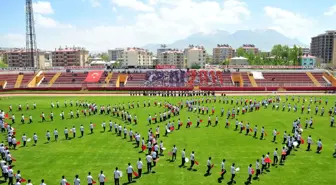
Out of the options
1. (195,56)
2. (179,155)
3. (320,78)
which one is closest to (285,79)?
(320,78)

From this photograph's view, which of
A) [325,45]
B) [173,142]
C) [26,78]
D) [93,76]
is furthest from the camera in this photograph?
[325,45]

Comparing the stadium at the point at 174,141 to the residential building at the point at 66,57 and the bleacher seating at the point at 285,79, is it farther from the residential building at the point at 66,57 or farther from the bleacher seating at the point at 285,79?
the residential building at the point at 66,57

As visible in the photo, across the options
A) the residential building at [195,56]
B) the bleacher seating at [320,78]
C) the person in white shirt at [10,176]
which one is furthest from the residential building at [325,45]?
the person in white shirt at [10,176]

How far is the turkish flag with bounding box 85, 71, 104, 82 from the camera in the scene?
7144 centimetres

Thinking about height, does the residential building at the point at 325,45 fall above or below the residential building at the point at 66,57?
above

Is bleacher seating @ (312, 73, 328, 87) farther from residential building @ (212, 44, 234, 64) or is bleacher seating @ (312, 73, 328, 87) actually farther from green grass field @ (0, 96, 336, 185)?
residential building @ (212, 44, 234, 64)

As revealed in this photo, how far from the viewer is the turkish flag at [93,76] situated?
234ft

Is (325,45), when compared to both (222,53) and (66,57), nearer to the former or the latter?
(222,53)

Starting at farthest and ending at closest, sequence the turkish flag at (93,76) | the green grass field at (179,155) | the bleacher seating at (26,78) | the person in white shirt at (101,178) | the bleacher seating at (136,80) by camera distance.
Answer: the turkish flag at (93,76), the bleacher seating at (26,78), the bleacher seating at (136,80), the green grass field at (179,155), the person in white shirt at (101,178)

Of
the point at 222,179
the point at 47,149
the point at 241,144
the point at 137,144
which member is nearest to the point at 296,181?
the point at 222,179

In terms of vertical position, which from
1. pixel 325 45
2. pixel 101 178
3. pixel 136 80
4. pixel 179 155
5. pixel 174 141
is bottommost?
pixel 179 155

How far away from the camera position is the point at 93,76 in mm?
73562

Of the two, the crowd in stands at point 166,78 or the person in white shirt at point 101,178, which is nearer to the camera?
the person in white shirt at point 101,178

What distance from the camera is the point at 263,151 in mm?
22047
